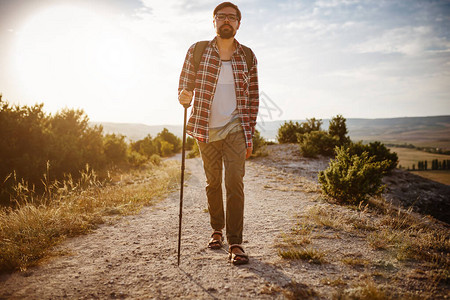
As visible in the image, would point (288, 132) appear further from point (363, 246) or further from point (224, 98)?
point (224, 98)

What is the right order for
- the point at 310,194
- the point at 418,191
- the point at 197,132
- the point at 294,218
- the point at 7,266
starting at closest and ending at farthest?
the point at 7,266
the point at 197,132
the point at 294,218
the point at 310,194
the point at 418,191

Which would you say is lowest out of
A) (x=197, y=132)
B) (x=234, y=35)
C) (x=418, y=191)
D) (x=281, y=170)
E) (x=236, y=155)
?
(x=418, y=191)

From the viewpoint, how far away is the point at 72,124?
41.0ft

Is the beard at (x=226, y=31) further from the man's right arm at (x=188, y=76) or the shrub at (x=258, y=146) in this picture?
the shrub at (x=258, y=146)

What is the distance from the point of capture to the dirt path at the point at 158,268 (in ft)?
6.78

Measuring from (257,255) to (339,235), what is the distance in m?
1.24

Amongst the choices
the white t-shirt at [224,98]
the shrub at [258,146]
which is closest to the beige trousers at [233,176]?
the white t-shirt at [224,98]

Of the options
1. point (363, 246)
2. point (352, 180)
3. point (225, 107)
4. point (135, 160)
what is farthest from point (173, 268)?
point (135, 160)

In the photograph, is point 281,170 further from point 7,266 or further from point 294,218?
point 7,266

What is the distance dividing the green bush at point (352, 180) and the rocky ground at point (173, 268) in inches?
49.5

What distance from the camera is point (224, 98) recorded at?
8.78 ft

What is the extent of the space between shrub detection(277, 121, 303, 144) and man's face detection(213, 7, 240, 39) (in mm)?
12540

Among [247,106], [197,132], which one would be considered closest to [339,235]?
[247,106]

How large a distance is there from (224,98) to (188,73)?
1.73 ft
